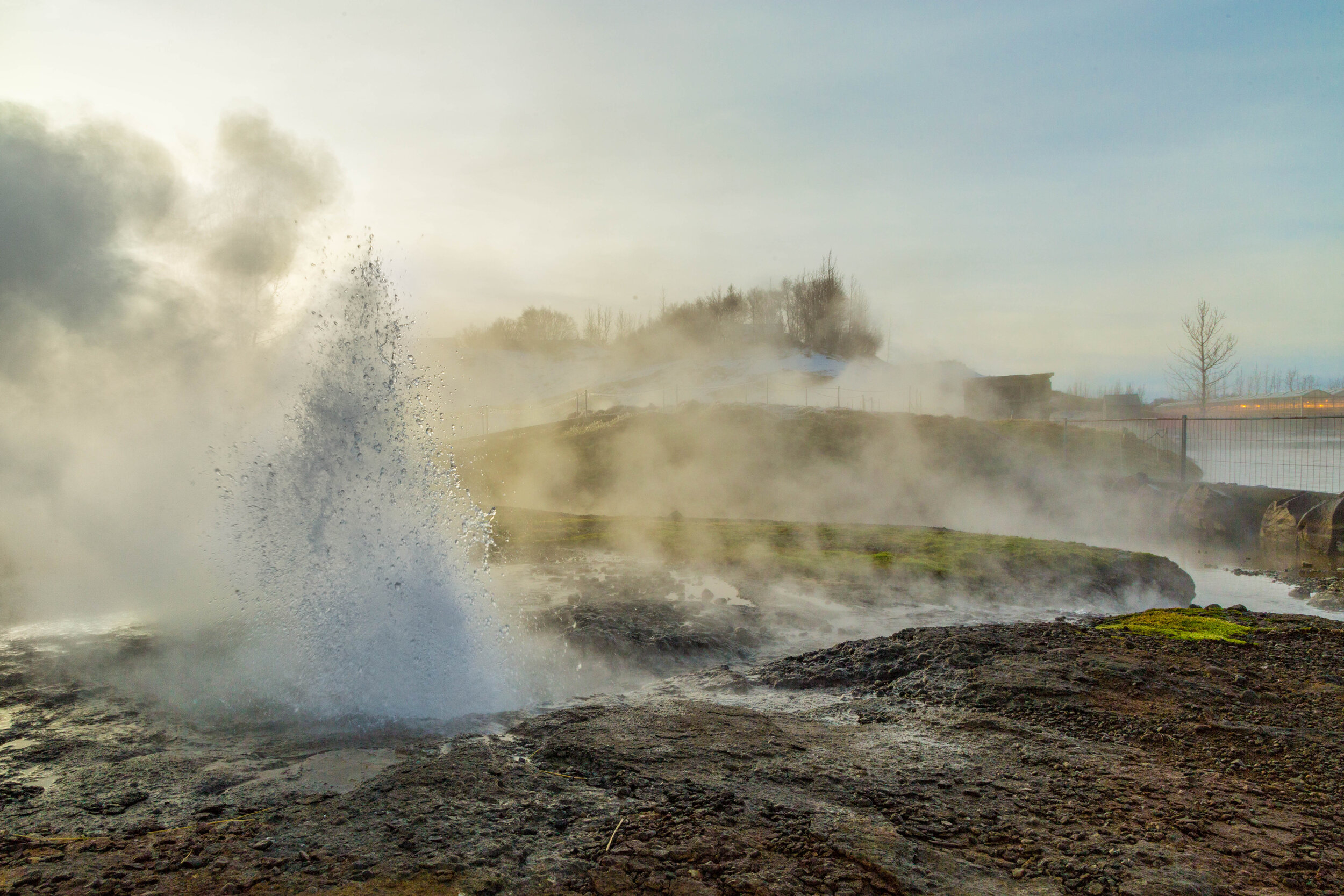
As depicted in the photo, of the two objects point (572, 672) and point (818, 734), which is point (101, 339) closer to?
point (572, 672)

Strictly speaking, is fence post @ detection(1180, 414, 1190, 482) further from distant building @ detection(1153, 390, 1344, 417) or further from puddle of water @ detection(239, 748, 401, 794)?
puddle of water @ detection(239, 748, 401, 794)

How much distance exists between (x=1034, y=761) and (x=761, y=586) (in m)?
6.08

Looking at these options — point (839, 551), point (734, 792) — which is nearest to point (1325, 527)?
point (839, 551)

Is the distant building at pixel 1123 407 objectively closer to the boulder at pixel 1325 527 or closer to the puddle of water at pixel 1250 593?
the boulder at pixel 1325 527

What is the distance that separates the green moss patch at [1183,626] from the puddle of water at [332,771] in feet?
22.8

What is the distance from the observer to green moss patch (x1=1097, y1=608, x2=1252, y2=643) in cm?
716

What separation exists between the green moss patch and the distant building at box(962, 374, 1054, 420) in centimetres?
2468

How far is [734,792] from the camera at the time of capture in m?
4.02

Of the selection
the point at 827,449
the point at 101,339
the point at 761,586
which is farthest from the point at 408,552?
the point at 827,449

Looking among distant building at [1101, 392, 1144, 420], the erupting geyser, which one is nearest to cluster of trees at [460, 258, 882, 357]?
distant building at [1101, 392, 1144, 420]

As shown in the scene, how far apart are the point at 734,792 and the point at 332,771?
2355mm

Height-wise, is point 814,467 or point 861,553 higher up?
point 814,467

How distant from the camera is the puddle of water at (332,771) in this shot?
13.5 ft

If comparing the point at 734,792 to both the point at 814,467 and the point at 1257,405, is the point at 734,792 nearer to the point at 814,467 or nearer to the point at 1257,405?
the point at 814,467
